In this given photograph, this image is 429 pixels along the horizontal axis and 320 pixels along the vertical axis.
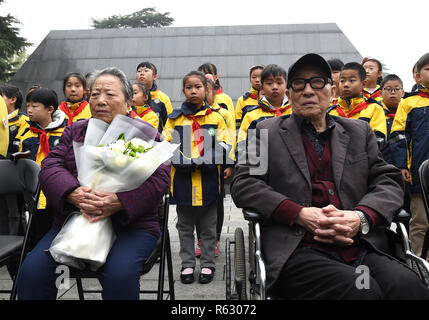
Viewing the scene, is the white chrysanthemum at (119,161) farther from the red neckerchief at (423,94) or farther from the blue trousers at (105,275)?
the red neckerchief at (423,94)

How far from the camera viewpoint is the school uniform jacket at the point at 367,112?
12.3 ft

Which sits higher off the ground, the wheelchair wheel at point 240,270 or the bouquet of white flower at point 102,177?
the bouquet of white flower at point 102,177

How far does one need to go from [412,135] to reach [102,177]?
3.13 metres

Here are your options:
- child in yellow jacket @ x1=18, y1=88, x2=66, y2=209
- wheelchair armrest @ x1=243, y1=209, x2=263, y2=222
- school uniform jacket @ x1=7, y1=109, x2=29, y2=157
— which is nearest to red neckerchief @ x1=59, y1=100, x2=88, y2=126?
child in yellow jacket @ x1=18, y1=88, x2=66, y2=209

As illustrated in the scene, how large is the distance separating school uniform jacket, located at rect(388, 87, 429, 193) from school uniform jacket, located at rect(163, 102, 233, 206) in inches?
68.6

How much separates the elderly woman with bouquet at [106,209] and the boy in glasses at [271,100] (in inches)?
61.5

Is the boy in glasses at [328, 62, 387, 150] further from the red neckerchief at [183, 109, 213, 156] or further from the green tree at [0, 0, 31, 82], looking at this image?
the green tree at [0, 0, 31, 82]

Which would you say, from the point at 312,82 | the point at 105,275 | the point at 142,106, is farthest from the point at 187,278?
the point at 142,106

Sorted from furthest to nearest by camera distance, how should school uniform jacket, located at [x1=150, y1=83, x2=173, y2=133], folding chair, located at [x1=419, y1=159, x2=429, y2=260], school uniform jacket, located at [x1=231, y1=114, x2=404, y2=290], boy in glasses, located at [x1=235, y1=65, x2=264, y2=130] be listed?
school uniform jacket, located at [x1=150, y1=83, x2=173, y2=133] → boy in glasses, located at [x1=235, y1=65, x2=264, y2=130] → folding chair, located at [x1=419, y1=159, x2=429, y2=260] → school uniform jacket, located at [x1=231, y1=114, x2=404, y2=290]

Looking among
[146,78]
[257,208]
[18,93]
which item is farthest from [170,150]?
[18,93]

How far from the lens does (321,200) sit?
221 cm

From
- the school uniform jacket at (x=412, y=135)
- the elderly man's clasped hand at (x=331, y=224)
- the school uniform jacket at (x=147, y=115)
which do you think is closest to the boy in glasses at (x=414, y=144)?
the school uniform jacket at (x=412, y=135)

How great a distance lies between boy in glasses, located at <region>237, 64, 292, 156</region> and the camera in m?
3.86
